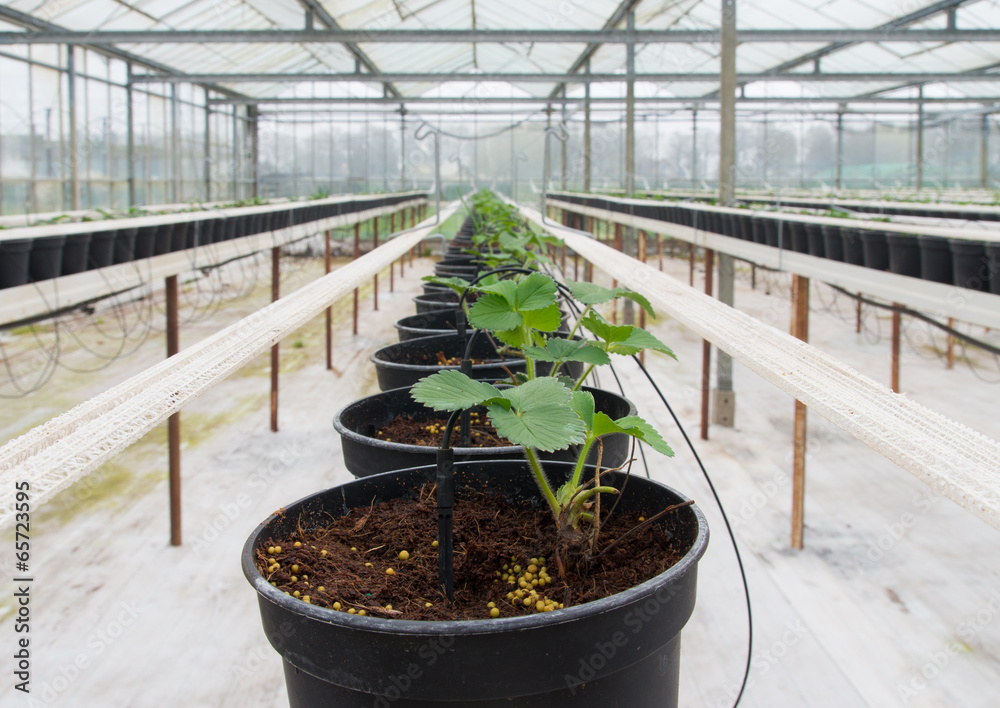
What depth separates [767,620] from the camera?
250 cm

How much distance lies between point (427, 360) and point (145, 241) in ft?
5.12

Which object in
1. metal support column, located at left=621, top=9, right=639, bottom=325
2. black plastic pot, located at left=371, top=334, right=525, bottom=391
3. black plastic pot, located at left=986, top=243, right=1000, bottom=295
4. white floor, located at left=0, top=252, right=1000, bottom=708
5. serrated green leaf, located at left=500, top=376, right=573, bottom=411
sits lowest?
white floor, located at left=0, top=252, right=1000, bottom=708

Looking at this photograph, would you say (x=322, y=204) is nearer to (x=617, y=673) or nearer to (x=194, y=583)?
(x=194, y=583)

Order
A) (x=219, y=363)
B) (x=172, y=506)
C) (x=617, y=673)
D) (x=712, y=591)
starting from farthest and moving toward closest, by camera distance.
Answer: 1. (x=172, y=506)
2. (x=712, y=591)
3. (x=219, y=363)
4. (x=617, y=673)

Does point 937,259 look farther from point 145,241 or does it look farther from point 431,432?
point 145,241

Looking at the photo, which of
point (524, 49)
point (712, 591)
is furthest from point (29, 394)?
point (524, 49)

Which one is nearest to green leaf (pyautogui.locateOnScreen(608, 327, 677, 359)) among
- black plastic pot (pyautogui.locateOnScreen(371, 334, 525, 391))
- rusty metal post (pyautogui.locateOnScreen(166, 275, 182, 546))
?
black plastic pot (pyautogui.locateOnScreen(371, 334, 525, 391))

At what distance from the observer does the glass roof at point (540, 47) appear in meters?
8.35

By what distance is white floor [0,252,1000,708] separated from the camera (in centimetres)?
217

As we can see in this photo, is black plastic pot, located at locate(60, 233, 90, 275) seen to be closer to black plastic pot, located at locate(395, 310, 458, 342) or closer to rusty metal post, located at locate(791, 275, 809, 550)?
black plastic pot, located at locate(395, 310, 458, 342)

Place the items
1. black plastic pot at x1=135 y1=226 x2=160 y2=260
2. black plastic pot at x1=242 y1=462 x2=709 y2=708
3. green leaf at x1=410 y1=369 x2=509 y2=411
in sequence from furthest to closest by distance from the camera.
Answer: black plastic pot at x1=135 y1=226 x2=160 y2=260, green leaf at x1=410 y1=369 x2=509 y2=411, black plastic pot at x1=242 y1=462 x2=709 y2=708

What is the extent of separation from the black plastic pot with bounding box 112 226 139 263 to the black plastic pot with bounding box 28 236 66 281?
38 centimetres

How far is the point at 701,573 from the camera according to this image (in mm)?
2768

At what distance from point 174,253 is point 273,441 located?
1.40 m
